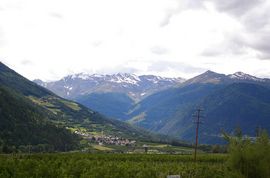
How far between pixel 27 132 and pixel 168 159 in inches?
3578

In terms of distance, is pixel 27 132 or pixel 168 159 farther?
pixel 27 132

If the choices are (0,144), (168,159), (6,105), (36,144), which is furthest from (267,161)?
(6,105)

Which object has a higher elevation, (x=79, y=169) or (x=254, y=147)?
(x=254, y=147)

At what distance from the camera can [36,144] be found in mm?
183500

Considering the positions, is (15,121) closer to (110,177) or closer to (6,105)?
(6,105)

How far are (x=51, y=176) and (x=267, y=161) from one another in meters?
30.7

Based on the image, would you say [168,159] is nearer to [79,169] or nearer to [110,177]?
[79,169]

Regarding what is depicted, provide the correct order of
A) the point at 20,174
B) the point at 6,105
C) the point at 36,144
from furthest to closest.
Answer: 1. the point at 6,105
2. the point at 36,144
3. the point at 20,174

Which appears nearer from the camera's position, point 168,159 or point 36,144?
point 168,159

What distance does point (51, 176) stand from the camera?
55.1m

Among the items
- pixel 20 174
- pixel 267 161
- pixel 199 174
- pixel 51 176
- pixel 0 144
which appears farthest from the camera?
pixel 0 144

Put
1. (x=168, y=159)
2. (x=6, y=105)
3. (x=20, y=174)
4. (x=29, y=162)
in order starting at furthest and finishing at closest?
(x=6, y=105) → (x=168, y=159) → (x=29, y=162) → (x=20, y=174)

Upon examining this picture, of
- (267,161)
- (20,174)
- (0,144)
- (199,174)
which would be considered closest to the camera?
(267,161)

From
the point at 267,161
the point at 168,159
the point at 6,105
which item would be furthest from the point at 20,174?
the point at 6,105
